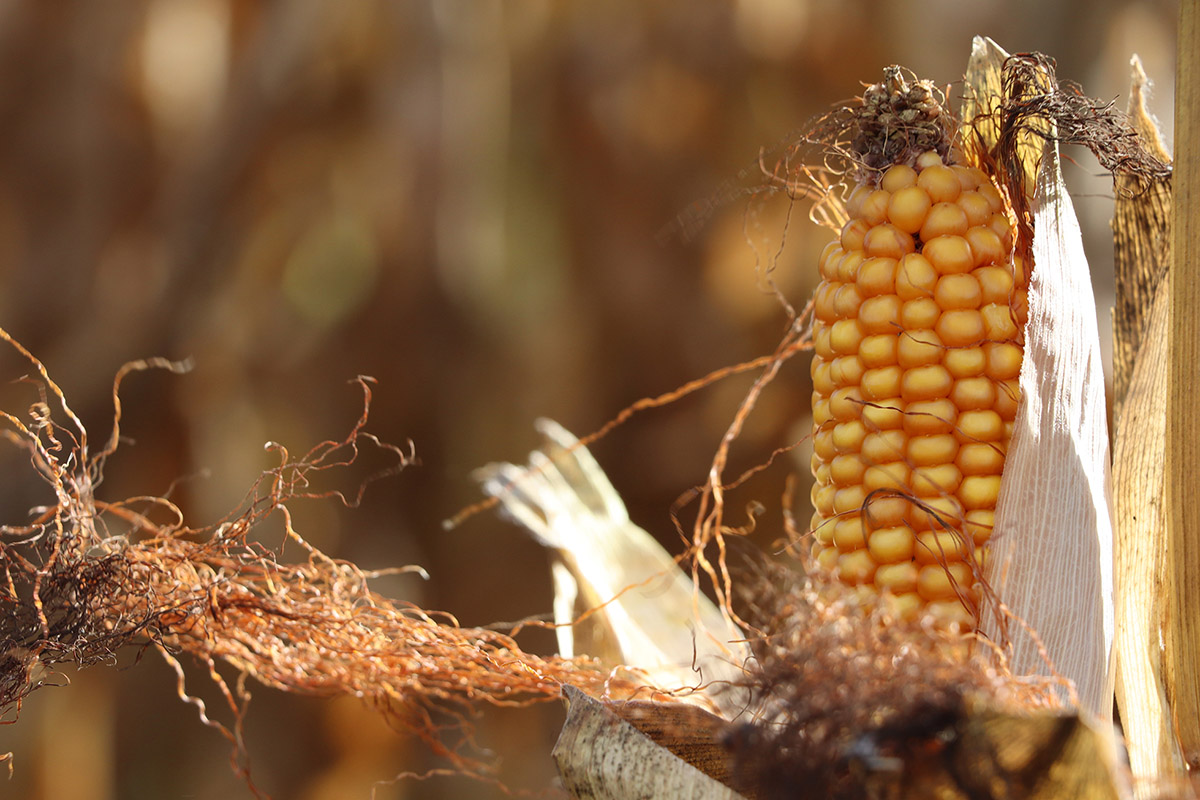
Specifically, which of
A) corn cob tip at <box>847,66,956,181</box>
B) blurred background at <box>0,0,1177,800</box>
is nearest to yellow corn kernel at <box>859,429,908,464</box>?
corn cob tip at <box>847,66,956,181</box>

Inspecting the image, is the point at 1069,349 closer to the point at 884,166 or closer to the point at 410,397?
the point at 884,166

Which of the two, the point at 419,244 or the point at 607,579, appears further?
the point at 419,244

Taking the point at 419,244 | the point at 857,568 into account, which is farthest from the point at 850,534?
the point at 419,244

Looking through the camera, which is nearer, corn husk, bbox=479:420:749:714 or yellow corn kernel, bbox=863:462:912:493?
yellow corn kernel, bbox=863:462:912:493

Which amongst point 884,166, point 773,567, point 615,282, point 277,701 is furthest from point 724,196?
point 277,701

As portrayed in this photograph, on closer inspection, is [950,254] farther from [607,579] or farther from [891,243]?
[607,579]

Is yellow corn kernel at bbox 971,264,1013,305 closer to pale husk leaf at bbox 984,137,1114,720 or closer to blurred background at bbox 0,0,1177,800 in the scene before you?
pale husk leaf at bbox 984,137,1114,720
